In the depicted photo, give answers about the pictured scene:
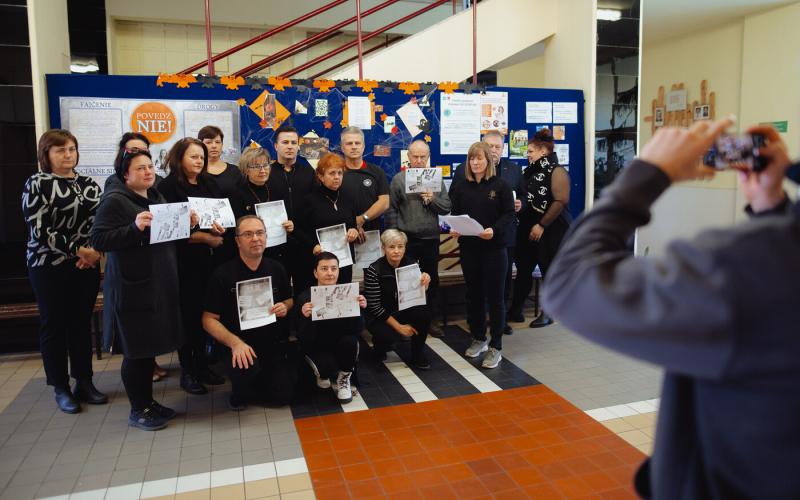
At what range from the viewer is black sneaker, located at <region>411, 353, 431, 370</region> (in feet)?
14.9

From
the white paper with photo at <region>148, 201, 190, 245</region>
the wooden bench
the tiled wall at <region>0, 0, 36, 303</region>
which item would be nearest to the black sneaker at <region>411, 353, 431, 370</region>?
the white paper with photo at <region>148, 201, 190, 245</region>

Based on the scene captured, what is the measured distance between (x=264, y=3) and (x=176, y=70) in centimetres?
152

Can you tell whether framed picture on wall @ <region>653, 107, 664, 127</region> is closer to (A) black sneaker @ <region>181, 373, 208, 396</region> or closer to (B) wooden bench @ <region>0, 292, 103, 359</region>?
(A) black sneaker @ <region>181, 373, 208, 396</region>

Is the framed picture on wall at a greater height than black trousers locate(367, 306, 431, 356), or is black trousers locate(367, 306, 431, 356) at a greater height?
the framed picture on wall

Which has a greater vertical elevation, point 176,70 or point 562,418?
point 176,70

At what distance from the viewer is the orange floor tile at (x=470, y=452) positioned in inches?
112

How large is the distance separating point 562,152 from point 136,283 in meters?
4.48

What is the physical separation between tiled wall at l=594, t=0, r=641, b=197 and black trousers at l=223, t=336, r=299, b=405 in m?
4.06

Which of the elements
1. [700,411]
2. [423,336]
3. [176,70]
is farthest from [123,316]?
[176,70]

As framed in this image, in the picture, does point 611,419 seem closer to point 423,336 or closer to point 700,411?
point 423,336

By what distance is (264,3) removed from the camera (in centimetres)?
825

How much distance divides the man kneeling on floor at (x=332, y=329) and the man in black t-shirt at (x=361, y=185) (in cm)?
83

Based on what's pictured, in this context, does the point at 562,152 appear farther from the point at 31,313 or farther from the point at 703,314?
the point at 703,314

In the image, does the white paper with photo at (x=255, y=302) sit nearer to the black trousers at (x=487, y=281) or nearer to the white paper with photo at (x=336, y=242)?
the white paper with photo at (x=336, y=242)
